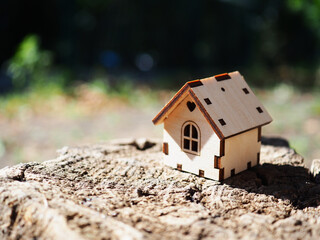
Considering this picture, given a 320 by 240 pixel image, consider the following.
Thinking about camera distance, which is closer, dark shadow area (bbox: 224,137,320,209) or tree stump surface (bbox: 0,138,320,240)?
tree stump surface (bbox: 0,138,320,240)

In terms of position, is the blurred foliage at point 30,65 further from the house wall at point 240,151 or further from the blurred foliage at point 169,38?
the house wall at point 240,151

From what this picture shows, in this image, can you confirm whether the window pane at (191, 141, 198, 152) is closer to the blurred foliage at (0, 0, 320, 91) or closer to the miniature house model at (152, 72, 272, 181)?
the miniature house model at (152, 72, 272, 181)

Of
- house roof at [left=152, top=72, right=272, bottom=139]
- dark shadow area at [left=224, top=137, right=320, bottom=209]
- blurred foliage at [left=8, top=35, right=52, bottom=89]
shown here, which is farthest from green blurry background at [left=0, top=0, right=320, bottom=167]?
house roof at [left=152, top=72, right=272, bottom=139]

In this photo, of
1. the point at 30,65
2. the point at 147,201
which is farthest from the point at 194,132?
the point at 30,65

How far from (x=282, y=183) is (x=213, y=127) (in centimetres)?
70

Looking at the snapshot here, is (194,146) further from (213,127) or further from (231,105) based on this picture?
(231,105)

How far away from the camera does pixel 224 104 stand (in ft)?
9.46

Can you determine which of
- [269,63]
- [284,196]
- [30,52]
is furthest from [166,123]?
[269,63]

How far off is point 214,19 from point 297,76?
254cm

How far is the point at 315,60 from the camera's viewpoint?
1040 cm

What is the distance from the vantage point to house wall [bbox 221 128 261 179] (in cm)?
287

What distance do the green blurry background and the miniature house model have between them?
125 inches

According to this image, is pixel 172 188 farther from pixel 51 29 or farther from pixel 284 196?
pixel 51 29

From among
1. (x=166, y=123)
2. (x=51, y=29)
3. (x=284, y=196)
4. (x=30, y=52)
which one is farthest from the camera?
(x=51, y=29)
